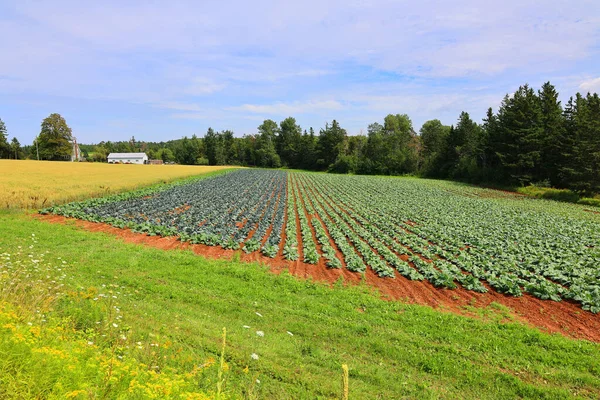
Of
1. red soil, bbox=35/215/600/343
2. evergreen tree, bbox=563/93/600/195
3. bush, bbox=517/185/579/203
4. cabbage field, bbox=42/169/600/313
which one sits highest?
evergreen tree, bbox=563/93/600/195

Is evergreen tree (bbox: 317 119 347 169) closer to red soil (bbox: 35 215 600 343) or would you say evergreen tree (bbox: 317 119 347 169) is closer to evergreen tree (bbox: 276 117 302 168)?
evergreen tree (bbox: 276 117 302 168)

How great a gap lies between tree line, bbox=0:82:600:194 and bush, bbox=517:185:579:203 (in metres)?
1.09

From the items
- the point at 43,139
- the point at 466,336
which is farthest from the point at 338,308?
the point at 43,139

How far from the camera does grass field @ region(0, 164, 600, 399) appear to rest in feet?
11.9

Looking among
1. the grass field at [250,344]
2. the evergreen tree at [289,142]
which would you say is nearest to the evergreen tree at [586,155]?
the grass field at [250,344]

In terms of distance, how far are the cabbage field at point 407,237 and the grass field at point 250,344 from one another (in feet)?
8.25

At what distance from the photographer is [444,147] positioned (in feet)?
264

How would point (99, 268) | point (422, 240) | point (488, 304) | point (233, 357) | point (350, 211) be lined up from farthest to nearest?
1. point (350, 211)
2. point (422, 240)
3. point (99, 268)
4. point (488, 304)
5. point (233, 357)

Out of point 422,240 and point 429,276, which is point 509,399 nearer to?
point 429,276

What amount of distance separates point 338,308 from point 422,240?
9583 mm

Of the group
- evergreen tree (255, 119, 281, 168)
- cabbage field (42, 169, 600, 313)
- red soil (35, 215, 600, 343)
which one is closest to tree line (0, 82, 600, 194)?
evergreen tree (255, 119, 281, 168)

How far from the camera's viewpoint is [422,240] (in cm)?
1686

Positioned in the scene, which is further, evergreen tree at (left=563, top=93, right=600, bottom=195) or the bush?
the bush

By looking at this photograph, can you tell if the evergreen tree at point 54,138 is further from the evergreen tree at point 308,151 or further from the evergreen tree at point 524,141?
the evergreen tree at point 524,141
